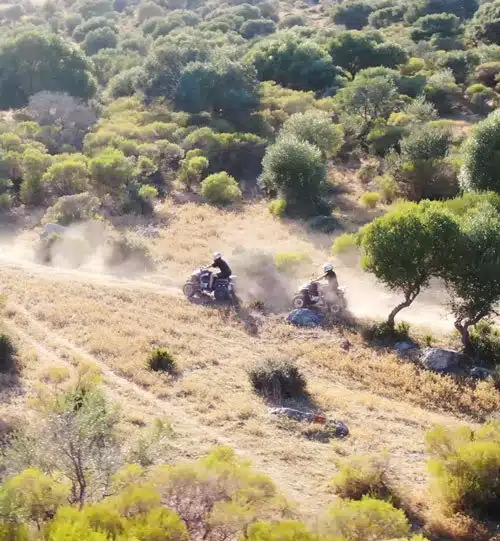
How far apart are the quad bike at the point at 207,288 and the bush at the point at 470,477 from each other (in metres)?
12.7

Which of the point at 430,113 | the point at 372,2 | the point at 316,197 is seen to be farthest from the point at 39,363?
the point at 372,2

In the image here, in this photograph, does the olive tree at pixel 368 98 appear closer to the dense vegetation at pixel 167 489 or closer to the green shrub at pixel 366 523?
the dense vegetation at pixel 167 489

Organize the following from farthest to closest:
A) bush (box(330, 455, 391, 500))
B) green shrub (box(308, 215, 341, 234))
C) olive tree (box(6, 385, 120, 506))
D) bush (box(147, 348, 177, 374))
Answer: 1. green shrub (box(308, 215, 341, 234))
2. bush (box(147, 348, 177, 374))
3. bush (box(330, 455, 391, 500))
4. olive tree (box(6, 385, 120, 506))

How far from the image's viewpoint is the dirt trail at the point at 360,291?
2459cm

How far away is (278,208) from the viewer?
3694cm

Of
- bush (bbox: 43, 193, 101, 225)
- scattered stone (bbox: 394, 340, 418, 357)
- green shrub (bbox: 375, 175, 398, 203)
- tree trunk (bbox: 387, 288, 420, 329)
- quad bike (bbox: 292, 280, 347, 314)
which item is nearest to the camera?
scattered stone (bbox: 394, 340, 418, 357)

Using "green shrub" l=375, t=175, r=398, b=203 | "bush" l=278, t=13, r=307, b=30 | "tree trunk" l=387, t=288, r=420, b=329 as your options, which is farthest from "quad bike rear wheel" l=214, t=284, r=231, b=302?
"bush" l=278, t=13, r=307, b=30

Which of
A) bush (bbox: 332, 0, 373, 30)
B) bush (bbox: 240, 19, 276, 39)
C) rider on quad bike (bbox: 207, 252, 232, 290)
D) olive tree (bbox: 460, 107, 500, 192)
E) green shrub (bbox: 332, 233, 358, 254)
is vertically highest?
bush (bbox: 332, 0, 373, 30)

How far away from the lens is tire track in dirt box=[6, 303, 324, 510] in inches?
522

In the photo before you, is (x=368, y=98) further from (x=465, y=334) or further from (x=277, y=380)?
(x=277, y=380)

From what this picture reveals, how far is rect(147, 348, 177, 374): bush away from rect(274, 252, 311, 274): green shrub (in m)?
10.5

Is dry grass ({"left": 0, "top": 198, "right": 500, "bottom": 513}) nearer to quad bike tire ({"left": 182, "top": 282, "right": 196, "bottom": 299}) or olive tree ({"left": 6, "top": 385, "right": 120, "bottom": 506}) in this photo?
quad bike tire ({"left": 182, "top": 282, "right": 196, "bottom": 299})

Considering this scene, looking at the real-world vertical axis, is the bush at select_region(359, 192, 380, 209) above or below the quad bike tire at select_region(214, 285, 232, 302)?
above

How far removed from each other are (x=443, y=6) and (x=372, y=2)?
13.6 m
